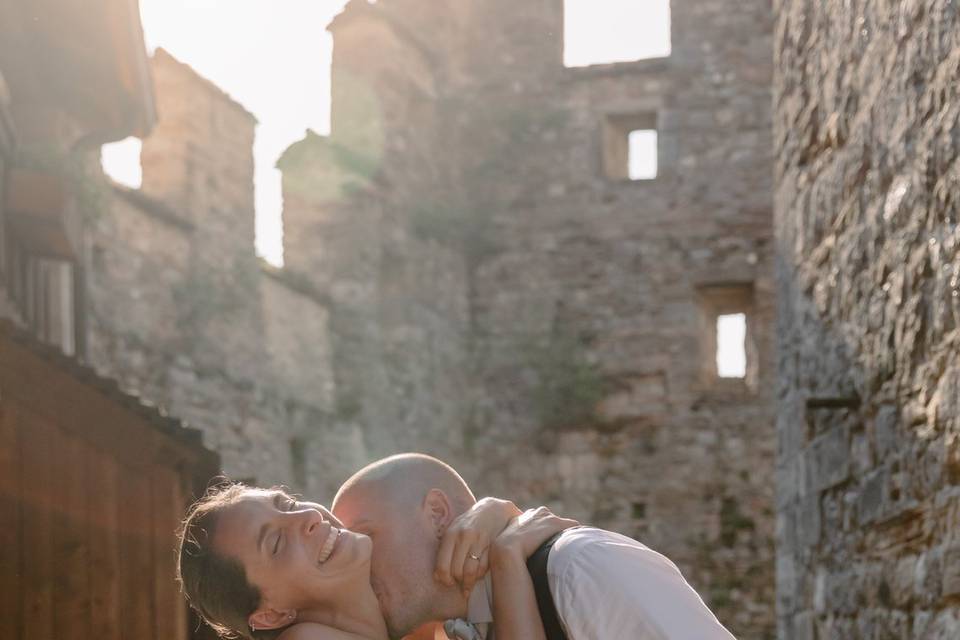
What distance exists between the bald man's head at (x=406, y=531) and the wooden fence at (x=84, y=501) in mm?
2173

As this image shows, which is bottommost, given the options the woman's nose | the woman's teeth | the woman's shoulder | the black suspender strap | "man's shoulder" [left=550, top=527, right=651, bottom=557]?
the woman's shoulder

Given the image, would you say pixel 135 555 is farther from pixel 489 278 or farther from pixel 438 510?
pixel 489 278

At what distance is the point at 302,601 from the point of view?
2.65 m

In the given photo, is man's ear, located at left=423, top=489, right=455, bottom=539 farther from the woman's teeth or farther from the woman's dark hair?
the woman's dark hair

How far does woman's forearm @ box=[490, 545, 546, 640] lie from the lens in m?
2.47

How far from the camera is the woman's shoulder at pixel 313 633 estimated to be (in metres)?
2.55

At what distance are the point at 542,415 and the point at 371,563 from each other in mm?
11778

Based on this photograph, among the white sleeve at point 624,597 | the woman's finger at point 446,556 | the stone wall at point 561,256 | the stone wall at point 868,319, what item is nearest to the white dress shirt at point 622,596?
the white sleeve at point 624,597

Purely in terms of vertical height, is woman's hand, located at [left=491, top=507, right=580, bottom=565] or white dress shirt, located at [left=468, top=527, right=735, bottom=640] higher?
woman's hand, located at [left=491, top=507, right=580, bottom=565]

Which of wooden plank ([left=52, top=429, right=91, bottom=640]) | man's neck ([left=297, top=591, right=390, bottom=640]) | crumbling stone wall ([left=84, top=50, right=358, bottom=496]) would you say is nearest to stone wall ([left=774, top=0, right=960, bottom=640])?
man's neck ([left=297, top=591, right=390, bottom=640])

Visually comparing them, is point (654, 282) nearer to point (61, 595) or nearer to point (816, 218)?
point (816, 218)

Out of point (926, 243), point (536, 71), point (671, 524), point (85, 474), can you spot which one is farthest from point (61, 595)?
point (536, 71)

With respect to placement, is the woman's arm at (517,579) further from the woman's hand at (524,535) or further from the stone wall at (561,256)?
the stone wall at (561,256)

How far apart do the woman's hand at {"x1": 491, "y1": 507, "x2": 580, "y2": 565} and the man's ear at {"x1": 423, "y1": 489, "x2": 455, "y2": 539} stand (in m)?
0.12
